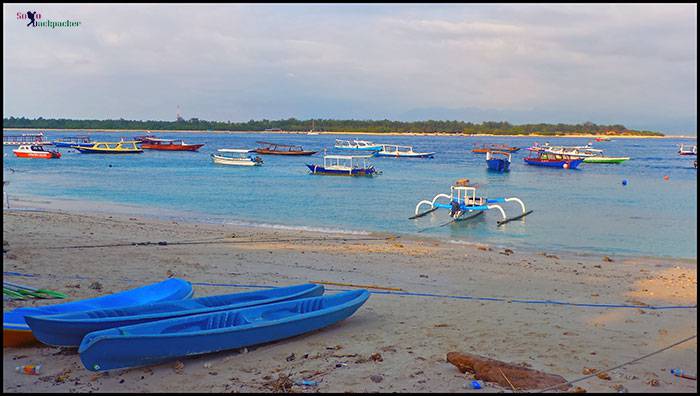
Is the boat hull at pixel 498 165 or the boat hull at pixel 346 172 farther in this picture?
the boat hull at pixel 498 165

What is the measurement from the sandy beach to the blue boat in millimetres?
139

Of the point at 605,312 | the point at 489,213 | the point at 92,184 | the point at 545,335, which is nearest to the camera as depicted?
the point at 545,335

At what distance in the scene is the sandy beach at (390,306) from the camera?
5.81 meters

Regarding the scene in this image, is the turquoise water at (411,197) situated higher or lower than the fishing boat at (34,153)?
lower

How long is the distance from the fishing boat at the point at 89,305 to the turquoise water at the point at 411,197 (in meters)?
10.3

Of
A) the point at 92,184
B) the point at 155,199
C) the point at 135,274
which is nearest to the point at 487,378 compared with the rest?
the point at 135,274

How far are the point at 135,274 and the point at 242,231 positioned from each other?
7011 millimetres

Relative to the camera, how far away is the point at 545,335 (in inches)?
286

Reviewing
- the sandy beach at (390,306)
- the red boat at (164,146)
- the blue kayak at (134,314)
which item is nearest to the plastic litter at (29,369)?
the sandy beach at (390,306)

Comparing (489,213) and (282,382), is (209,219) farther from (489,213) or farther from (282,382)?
(282,382)

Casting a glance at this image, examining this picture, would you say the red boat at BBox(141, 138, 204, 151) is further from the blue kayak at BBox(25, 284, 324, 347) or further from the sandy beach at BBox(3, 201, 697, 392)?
the blue kayak at BBox(25, 284, 324, 347)

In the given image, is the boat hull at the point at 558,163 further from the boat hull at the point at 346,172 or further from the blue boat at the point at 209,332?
the blue boat at the point at 209,332

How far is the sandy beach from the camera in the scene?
19.1 ft

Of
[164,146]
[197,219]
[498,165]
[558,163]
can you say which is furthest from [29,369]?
[164,146]
